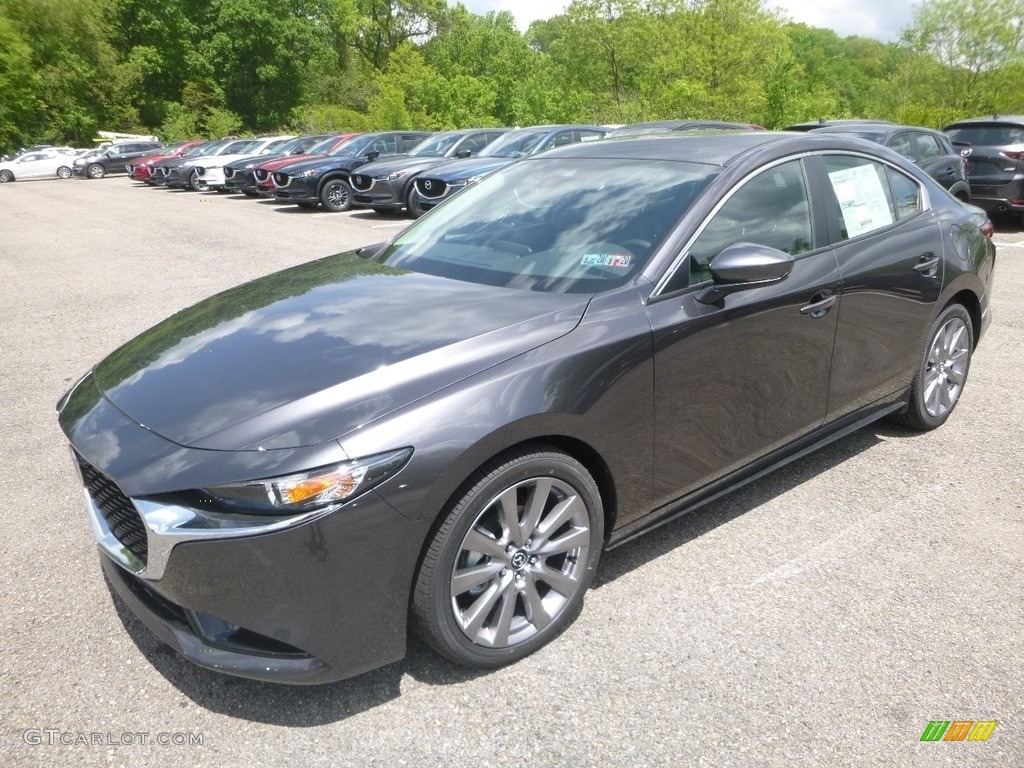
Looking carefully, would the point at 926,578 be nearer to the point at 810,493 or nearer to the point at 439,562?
the point at 810,493

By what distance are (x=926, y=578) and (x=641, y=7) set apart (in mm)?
41202

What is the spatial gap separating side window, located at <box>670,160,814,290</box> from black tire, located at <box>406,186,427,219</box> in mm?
11721

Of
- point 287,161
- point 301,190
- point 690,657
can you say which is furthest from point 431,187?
point 690,657

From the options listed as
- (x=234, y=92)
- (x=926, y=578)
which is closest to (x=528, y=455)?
(x=926, y=578)

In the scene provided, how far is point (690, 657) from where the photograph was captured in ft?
9.02

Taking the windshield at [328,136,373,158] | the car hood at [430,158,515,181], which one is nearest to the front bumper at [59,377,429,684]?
the car hood at [430,158,515,181]

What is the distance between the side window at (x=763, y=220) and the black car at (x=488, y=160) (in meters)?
10.4

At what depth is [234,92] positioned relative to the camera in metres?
52.2

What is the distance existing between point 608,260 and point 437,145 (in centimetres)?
1566

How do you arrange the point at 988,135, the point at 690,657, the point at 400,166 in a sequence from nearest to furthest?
the point at 690,657 < the point at 988,135 < the point at 400,166

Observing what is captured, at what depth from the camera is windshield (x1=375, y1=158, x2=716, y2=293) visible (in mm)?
3117

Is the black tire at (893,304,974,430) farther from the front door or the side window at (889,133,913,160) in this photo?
the side window at (889,133,913,160)

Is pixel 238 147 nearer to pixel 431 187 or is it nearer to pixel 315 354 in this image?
pixel 431 187

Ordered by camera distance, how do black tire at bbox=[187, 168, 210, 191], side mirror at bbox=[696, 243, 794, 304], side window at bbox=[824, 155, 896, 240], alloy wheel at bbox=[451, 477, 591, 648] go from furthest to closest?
1. black tire at bbox=[187, 168, 210, 191]
2. side window at bbox=[824, 155, 896, 240]
3. side mirror at bbox=[696, 243, 794, 304]
4. alloy wheel at bbox=[451, 477, 591, 648]
